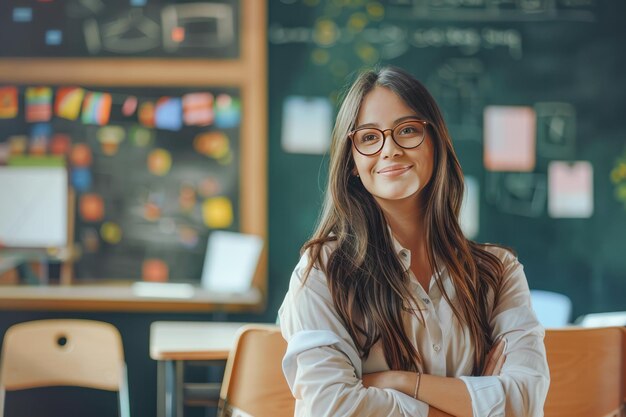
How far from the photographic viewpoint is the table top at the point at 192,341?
112 inches

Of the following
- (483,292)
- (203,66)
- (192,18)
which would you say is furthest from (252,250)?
(483,292)

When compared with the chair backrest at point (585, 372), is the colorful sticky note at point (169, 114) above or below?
above

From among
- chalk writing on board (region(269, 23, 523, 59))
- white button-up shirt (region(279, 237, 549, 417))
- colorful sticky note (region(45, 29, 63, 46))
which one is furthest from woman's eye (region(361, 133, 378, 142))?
colorful sticky note (region(45, 29, 63, 46))

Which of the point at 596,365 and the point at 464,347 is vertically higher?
the point at 464,347

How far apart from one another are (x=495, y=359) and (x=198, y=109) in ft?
9.00

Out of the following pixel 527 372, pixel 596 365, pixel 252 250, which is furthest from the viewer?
pixel 252 250

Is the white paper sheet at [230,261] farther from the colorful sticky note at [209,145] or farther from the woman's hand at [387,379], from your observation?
the woman's hand at [387,379]

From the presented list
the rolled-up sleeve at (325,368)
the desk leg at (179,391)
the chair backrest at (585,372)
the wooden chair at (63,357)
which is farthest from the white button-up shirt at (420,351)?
the wooden chair at (63,357)

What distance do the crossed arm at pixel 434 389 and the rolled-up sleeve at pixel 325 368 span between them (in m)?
0.02

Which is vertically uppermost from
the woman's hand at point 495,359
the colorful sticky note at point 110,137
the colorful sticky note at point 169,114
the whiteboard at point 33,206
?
the colorful sticky note at point 169,114

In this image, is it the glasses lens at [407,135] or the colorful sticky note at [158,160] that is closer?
the glasses lens at [407,135]

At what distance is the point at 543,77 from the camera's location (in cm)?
416

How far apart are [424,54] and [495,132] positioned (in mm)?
566

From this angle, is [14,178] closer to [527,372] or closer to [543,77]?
[543,77]
